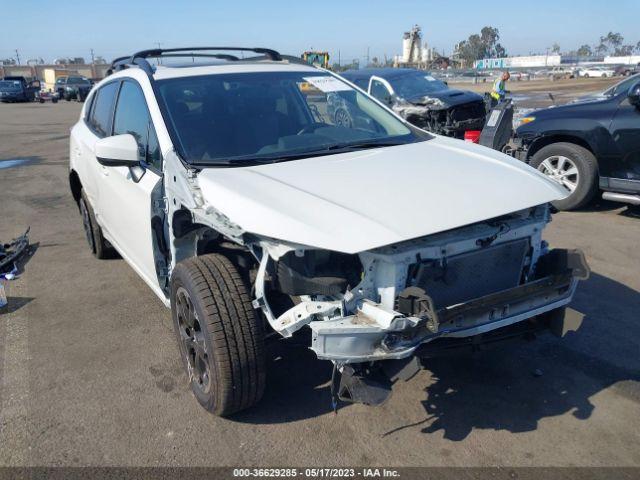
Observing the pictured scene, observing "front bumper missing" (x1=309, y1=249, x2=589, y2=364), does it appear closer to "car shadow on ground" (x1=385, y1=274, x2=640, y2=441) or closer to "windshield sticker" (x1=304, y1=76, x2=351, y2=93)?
"car shadow on ground" (x1=385, y1=274, x2=640, y2=441)

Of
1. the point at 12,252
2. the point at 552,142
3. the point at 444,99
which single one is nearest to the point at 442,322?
the point at 12,252

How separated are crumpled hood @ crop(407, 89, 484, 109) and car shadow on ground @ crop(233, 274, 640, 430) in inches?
313

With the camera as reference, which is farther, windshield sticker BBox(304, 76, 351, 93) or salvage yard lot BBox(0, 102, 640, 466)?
windshield sticker BBox(304, 76, 351, 93)

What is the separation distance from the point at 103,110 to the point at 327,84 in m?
2.05

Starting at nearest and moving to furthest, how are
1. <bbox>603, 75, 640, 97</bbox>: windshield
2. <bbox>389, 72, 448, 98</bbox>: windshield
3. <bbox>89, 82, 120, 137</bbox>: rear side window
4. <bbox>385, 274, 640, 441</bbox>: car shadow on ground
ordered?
<bbox>385, 274, 640, 441</bbox>: car shadow on ground < <bbox>89, 82, 120, 137</bbox>: rear side window < <bbox>603, 75, 640, 97</bbox>: windshield < <bbox>389, 72, 448, 98</bbox>: windshield

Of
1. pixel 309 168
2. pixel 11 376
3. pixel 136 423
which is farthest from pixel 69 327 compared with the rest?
pixel 309 168

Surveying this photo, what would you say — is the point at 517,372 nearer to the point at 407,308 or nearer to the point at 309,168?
the point at 407,308

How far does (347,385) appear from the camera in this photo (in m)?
2.64

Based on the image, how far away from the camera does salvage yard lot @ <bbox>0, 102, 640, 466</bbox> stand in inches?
113

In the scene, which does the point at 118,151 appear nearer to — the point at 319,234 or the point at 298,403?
the point at 319,234

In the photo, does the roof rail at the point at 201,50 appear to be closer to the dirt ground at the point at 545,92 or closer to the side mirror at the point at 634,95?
the side mirror at the point at 634,95

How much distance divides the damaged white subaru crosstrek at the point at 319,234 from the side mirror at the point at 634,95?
3.38 meters

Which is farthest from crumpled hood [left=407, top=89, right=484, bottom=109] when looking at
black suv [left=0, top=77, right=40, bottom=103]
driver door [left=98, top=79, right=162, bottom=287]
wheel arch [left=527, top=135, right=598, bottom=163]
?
black suv [left=0, top=77, right=40, bottom=103]

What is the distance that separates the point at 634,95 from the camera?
609 centimetres
